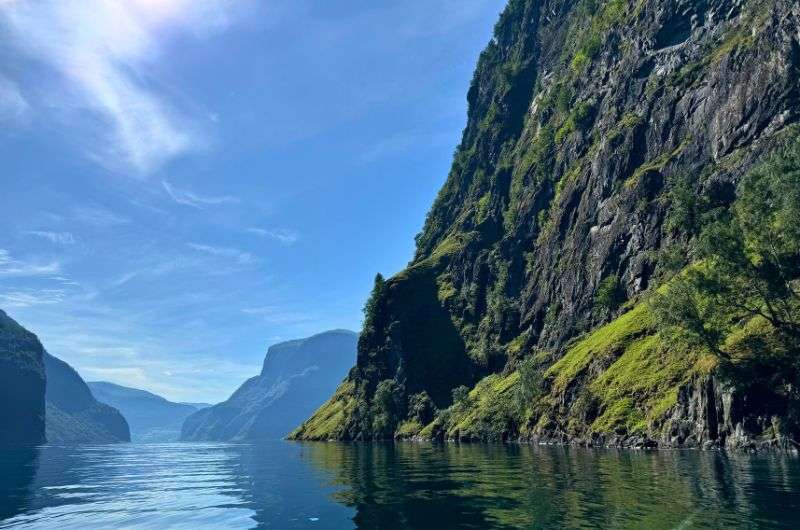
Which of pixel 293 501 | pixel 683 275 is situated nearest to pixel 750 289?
pixel 683 275

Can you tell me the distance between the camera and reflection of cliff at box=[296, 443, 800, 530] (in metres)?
29.0

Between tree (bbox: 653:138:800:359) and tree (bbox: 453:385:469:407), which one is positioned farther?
tree (bbox: 453:385:469:407)

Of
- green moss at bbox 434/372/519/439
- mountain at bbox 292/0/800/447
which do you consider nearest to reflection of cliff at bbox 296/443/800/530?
mountain at bbox 292/0/800/447

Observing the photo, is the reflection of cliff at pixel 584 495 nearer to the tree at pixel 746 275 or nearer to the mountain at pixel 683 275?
the mountain at pixel 683 275

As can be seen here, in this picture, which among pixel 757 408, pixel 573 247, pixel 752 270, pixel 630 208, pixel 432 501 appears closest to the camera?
pixel 432 501

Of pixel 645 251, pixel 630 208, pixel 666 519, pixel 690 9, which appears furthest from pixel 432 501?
pixel 690 9

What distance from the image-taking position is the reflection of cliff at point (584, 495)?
95.0 ft

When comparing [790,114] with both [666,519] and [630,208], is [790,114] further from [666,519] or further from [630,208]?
[666,519]

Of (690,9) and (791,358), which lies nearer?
(791,358)

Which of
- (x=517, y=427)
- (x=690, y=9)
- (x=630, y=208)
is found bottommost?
(x=517, y=427)

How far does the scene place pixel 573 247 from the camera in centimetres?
19150

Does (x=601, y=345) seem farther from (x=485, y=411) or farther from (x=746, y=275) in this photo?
(x=746, y=275)

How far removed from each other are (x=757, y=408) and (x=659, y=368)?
34.7 metres

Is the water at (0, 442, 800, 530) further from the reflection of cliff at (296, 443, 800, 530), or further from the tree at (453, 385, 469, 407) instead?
the tree at (453, 385, 469, 407)
